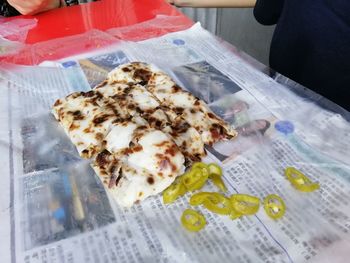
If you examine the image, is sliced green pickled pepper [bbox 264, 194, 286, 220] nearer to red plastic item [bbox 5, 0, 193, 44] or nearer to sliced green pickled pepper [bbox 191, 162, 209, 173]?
sliced green pickled pepper [bbox 191, 162, 209, 173]

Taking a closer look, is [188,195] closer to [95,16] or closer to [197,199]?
[197,199]

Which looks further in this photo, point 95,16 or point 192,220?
point 95,16

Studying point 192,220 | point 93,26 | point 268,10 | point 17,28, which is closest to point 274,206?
point 192,220

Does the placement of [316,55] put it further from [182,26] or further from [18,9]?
[18,9]

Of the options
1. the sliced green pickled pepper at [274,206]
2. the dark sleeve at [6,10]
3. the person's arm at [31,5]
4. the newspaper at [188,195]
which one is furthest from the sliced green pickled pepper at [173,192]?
the dark sleeve at [6,10]

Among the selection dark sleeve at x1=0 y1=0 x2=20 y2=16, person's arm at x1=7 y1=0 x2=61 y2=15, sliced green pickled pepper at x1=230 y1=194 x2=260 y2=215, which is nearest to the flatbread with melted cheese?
sliced green pickled pepper at x1=230 y1=194 x2=260 y2=215

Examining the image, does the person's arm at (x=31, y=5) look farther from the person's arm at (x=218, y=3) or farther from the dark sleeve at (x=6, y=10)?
the person's arm at (x=218, y=3)
